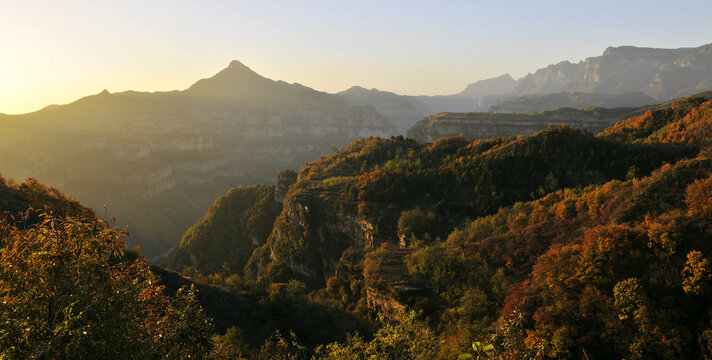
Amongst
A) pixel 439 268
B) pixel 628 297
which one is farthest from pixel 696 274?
pixel 439 268

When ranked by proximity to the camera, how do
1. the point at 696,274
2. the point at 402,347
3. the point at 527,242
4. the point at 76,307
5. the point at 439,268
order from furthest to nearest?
the point at 439,268 → the point at 527,242 → the point at 696,274 → the point at 402,347 → the point at 76,307

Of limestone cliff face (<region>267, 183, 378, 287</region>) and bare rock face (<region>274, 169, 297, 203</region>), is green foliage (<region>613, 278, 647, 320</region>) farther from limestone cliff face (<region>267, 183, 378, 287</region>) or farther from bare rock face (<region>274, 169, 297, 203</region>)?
bare rock face (<region>274, 169, 297, 203</region>)

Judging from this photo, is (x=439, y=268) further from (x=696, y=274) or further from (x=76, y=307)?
(x=76, y=307)

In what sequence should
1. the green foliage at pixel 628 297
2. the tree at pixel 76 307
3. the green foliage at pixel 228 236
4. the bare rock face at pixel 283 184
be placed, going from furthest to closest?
the bare rock face at pixel 283 184 < the green foliage at pixel 228 236 < the green foliage at pixel 628 297 < the tree at pixel 76 307

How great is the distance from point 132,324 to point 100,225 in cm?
467

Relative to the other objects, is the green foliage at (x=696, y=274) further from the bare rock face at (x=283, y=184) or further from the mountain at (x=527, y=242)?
the bare rock face at (x=283, y=184)

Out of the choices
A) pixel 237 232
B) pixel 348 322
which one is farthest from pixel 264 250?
pixel 348 322

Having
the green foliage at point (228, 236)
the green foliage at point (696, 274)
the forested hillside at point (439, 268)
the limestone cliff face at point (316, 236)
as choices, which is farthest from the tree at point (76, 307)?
the green foliage at point (228, 236)

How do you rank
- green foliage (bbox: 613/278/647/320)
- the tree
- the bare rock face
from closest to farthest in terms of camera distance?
the tree → green foliage (bbox: 613/278/647/320) → the bare rock face

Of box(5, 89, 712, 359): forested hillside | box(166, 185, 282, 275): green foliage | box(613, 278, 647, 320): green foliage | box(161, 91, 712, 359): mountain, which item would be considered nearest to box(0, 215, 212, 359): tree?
box(5, 89, 712, 359): forested hillside

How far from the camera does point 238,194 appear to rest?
140 meters

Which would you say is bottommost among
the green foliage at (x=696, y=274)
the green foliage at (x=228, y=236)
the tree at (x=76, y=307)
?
the green foliage at (x=228, y=236)

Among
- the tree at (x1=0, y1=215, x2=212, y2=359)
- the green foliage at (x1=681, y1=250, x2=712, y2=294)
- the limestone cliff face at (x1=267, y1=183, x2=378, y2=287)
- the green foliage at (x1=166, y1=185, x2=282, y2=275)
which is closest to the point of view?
the tree at (x1=0, y1=215, x2=212, y2=359)

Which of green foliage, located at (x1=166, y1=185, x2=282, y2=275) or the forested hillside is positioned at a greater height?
the forested hillside
